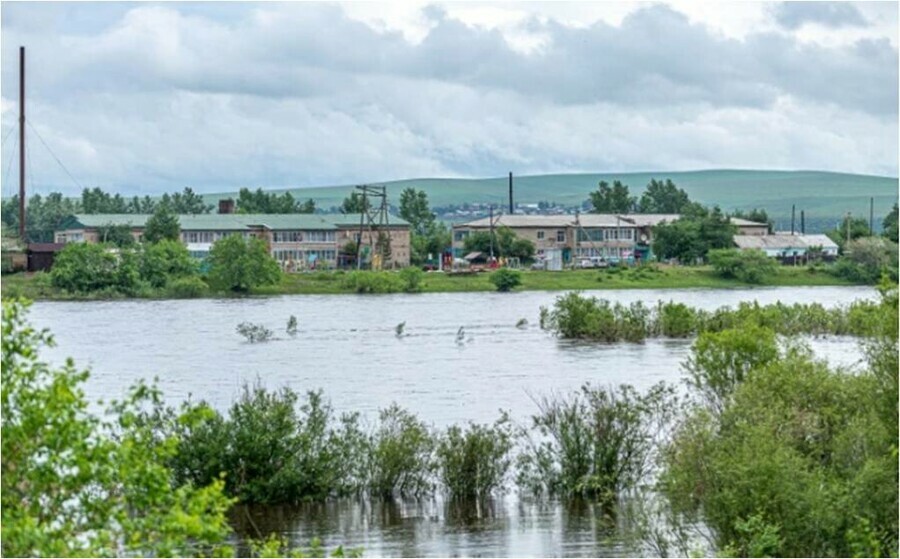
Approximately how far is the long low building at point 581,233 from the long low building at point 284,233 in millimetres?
6260

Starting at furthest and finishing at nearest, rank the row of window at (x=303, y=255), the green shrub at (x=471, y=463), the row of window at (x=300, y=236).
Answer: the row of window at (x=300, y=236) < the row of window at (x=303, y=255) < the green shrub at (x=471, y=463)

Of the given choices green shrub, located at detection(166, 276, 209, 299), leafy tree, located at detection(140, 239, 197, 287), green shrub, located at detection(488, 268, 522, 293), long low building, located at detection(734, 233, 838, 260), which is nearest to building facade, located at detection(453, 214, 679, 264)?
long low building, located at detection(734, 233, 838, 260)

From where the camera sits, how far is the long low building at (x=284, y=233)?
113 meters

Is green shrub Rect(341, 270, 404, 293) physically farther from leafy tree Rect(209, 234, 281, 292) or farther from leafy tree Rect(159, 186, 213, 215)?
leafy tree Rect(159, 186, 213, 215)

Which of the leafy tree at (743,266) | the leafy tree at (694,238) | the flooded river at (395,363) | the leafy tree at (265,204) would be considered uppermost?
the leafy tree at (265,204)

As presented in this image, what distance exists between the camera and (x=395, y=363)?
49344 mm

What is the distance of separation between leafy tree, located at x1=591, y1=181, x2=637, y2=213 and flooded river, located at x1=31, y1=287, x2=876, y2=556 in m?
71.0

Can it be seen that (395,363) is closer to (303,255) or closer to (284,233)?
(303,255)

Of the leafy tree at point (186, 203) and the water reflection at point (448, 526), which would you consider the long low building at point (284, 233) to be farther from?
the water reflection at point (448, 526)

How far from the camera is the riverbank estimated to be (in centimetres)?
8975

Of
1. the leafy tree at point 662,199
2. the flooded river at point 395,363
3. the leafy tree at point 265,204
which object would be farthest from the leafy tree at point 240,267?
the leafy tree at point 662,199

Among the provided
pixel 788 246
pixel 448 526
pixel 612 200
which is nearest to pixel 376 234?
pixel 788 246

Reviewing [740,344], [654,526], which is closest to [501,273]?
[740,344]

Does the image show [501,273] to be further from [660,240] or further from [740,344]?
[740,344]
